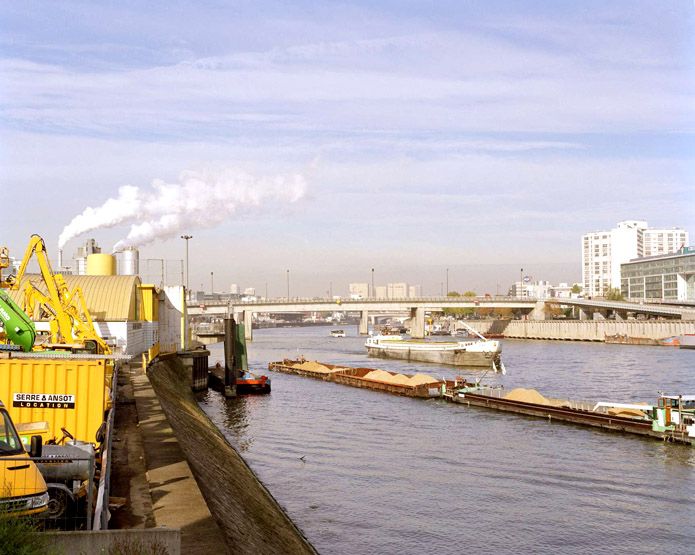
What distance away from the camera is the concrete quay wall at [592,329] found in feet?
450

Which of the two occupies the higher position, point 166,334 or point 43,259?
point 43,259

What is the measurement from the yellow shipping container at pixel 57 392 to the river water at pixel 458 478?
788 cm

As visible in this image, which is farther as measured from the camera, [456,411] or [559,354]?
[559,354]

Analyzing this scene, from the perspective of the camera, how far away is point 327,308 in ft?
532

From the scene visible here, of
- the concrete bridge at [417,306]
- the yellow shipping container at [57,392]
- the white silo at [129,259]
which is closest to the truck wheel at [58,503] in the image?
the yellow shipping container at [57,392]

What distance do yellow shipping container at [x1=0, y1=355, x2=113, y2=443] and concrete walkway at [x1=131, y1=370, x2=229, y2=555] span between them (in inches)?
86.4

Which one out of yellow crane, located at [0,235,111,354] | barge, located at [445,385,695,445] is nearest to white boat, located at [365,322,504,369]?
barge, located at [445,385,695,445]

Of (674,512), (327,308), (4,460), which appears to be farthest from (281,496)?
(327,308)

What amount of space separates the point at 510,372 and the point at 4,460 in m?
73.7

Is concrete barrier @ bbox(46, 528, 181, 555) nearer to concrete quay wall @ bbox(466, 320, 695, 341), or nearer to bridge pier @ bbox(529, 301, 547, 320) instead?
concrete quay wall @ bbox(466, 320, 695, 341)

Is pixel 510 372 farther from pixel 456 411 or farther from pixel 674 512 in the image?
pixel 674 512

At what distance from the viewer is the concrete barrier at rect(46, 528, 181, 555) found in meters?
11.1

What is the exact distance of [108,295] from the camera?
58812 mm

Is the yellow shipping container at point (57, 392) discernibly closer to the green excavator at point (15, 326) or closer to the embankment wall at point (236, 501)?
the embankment wall at point (236, 501)
